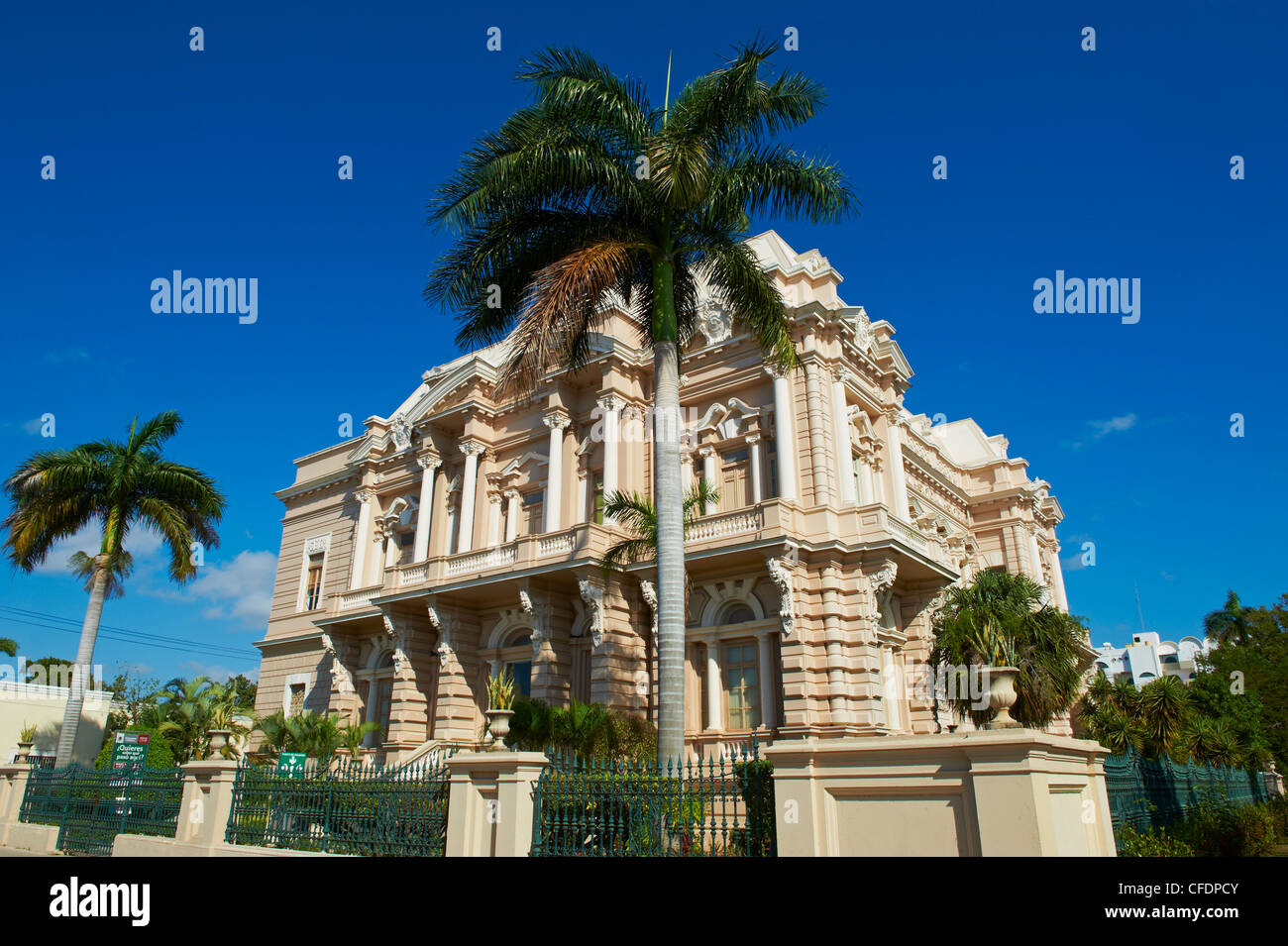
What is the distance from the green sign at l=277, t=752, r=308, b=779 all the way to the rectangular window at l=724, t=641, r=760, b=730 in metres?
9.25

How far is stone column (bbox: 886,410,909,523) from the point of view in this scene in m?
22.7

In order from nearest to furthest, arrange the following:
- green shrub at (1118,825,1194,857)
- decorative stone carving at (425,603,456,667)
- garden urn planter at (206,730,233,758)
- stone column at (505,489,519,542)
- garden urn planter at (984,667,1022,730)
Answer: garden urn planter at (984,667,1022,730) < green shrub at (1118,825,1194,857) < garden urn planter at (206,730,233,758) < decorative stone carving at (425,603,456,667) < stone column at (505,489,519,542)

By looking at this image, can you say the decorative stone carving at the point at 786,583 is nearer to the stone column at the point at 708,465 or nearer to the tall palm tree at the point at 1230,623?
the stone column at the point at 708,465

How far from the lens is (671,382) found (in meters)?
13.8

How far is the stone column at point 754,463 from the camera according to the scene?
68.4 feet

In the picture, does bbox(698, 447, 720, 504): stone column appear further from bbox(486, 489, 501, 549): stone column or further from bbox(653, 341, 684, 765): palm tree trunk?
bbox(653, 341, 684, 765): palm tree trunk

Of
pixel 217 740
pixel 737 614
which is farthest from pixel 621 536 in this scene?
pixel 217 740

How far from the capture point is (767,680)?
62.1ft

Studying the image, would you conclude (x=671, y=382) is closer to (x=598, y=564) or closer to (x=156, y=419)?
(x=598, y=564)

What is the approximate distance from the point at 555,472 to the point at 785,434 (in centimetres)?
671

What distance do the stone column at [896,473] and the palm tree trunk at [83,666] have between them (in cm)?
2174

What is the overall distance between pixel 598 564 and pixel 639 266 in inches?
306

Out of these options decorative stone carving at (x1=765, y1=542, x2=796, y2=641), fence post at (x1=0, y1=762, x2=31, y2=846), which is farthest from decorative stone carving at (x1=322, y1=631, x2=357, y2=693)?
decorative stone carving at (x1=765, y1=542, x2=796, y2=641)

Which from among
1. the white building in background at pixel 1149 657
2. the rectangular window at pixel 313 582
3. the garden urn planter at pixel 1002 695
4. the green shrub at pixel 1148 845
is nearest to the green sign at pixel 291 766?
the garden urn planter at pixel 1002 695
